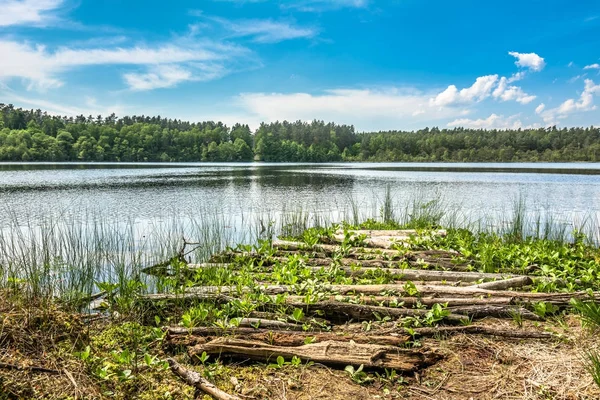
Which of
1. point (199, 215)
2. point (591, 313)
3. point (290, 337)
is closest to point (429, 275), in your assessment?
point (591, 313)

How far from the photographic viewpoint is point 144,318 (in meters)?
4.81

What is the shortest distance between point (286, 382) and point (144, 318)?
8.10 ft

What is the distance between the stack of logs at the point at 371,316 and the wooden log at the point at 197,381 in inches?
0.6

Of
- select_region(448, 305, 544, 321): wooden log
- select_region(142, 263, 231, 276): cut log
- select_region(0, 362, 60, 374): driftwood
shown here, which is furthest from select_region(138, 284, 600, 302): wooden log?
select_region(0, 362, 60, 374): driftwood

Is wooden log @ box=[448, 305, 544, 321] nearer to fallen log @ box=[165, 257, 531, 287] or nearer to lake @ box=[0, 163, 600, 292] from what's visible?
fallen log @ box=[165, 257, 531, 287]

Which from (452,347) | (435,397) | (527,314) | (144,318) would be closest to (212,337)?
(144,318)

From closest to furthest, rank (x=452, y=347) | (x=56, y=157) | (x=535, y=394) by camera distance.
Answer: (x=535, y=394), (x=452, y=347), (x=56, y=157)

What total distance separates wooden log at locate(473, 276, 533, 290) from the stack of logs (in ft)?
0.04

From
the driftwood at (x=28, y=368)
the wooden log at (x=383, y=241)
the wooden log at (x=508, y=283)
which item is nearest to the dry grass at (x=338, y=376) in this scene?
the driftwood at (x=28, y=368)

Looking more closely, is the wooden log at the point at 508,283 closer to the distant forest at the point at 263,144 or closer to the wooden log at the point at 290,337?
the wooden log at the point at 290,337

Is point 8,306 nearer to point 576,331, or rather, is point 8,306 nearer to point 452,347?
point 452,347

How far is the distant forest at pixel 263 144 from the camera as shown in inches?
3787

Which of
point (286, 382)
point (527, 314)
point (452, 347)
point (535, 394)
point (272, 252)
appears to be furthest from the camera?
point (272, 252)

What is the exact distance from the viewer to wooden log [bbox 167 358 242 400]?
292cm
